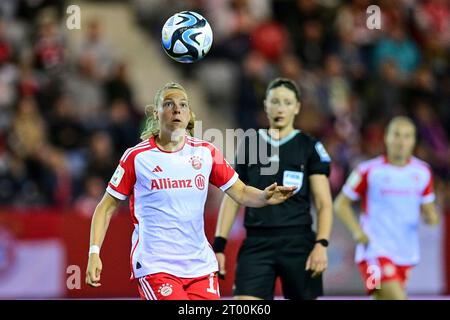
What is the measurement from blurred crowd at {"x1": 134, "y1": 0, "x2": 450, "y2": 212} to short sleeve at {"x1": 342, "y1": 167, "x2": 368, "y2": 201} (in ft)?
14.7

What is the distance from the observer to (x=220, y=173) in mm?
7617

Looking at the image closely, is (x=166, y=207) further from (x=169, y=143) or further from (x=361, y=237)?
(x=361, y=237)

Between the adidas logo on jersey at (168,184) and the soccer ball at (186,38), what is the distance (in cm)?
105

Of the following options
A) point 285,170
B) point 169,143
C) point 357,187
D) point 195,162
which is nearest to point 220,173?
point 195,162

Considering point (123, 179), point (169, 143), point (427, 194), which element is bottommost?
point (427, 194)

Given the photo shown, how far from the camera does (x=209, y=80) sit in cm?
1694

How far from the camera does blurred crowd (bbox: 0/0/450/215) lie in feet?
48.0

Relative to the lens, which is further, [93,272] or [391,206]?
[391,206]

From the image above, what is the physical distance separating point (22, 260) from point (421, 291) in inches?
192

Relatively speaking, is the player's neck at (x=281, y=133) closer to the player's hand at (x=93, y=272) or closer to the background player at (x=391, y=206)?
the background player at (x=391, y=206)

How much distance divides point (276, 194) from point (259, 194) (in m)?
0.17

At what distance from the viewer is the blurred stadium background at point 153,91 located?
13680 millimetres
